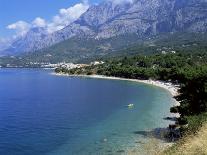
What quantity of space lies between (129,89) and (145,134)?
82.1m

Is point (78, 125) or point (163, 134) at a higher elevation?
point (163, 134)

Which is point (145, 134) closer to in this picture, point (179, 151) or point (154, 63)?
point (179, 151)

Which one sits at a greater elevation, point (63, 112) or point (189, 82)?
point (189, 82)

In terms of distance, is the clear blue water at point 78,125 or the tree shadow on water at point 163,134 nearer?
the tree shadow on water at point 163,134

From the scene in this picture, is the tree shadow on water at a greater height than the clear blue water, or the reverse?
the tree shadow on water

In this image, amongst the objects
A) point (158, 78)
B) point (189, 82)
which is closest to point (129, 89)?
point (158, 78)

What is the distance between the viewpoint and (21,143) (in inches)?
2084

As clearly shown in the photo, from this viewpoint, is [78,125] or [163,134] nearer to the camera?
[163,134]

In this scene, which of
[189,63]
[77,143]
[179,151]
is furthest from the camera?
[189,63]

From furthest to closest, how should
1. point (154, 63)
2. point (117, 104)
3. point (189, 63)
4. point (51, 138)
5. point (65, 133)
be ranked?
point (154, 63) < point (189, 63) < point (117, 104) < point (65, 133) < point (51, 138)

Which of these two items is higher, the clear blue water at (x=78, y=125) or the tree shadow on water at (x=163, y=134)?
the tree shadow on water at (x=163, y=134)

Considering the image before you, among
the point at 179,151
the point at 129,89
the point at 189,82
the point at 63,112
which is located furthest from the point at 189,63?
the point at 179,151

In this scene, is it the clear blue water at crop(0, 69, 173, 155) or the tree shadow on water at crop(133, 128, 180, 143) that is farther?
the clear blue water at crop(0, 69, 173, 155)

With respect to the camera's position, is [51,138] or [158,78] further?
[158,78]
